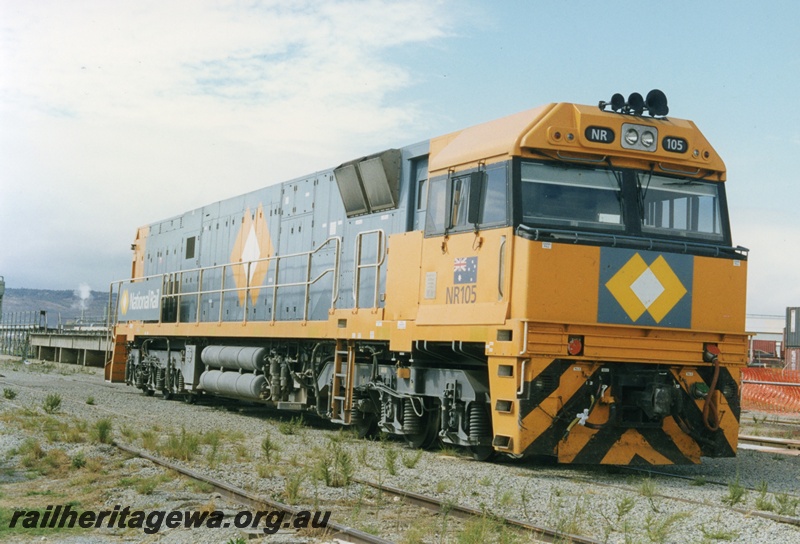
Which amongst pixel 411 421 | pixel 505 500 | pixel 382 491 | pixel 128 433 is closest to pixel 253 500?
pixel 382 491

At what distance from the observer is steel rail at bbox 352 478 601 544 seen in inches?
260

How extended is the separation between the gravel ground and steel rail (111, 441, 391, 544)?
175 mm

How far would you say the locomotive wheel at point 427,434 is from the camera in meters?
11.7

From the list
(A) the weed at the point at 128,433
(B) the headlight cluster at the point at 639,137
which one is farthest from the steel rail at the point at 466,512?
(B) the headlight cluster at the point at 639,137

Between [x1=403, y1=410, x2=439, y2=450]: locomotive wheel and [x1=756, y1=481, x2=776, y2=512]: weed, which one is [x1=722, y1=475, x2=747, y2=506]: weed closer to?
[x1=756, y1=481, x2=776, y2=512]: weed

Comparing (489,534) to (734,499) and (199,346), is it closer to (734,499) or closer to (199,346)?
(734,499)

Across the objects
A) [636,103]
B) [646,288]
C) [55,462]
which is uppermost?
[636,103]

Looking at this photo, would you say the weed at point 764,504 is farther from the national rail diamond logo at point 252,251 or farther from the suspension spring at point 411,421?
the national rail diamond logo at point 252,251

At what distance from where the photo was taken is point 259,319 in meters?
17.5

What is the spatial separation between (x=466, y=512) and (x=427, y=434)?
4236 millimetres

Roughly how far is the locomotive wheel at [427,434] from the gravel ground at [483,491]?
0.26 metres

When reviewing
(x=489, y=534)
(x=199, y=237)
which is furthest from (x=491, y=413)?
(x=199, y=237)

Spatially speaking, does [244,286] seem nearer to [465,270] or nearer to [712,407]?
[465,270]

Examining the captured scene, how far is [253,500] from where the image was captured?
776 cm
